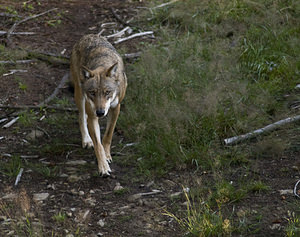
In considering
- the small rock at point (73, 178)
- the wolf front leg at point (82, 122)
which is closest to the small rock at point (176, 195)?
the small rock at point (73, 178)

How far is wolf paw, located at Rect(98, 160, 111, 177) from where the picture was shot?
586cm

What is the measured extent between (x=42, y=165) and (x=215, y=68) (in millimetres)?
3128

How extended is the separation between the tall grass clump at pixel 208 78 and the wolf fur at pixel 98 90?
1.51 feet

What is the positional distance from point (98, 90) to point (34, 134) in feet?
5.21

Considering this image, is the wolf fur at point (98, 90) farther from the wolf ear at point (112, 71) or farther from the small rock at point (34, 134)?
the small rock at point (34, 134)

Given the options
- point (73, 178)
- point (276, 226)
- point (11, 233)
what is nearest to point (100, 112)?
point (73, 178)

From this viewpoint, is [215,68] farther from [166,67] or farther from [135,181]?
[135,181]

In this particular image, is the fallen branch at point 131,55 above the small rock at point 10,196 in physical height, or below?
below

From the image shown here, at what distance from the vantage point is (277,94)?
275 inches

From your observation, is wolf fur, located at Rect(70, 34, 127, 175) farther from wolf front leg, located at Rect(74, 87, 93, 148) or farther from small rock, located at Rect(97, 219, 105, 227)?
small rock, located at Rect(97, 219, 105, 227)

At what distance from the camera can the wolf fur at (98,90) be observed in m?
5.96

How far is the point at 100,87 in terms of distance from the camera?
19.6 ft

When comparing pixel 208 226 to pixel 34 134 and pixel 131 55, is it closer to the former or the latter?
pixel 34 134

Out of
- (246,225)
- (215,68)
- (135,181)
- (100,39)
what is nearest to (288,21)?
(215,68)
